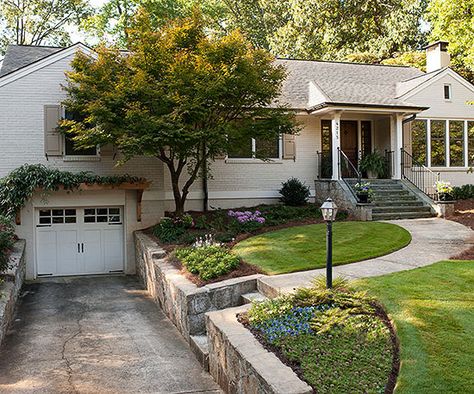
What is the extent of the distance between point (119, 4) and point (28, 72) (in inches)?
622

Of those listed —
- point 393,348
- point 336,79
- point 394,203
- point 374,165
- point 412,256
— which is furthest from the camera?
point 336,79

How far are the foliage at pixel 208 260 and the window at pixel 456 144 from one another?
1177 cm

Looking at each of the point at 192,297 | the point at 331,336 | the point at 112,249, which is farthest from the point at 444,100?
the point at 331,336

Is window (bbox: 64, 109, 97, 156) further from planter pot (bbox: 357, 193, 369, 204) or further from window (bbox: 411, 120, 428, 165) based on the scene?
window (bbox: 411, 120, 428, 165)

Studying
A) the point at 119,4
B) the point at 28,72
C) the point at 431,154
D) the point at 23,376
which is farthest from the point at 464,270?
the point at 119,4

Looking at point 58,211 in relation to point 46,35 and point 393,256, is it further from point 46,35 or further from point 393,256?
point 46,35

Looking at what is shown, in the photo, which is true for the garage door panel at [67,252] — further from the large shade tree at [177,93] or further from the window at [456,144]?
the window at [456,144]

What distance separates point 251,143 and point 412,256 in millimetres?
7050

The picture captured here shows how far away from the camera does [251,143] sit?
14742 millimetres

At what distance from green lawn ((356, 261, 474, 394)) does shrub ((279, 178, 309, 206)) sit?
7660 mm

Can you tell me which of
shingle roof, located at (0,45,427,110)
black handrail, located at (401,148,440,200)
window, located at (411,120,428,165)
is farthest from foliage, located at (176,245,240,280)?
window, located at (411,120,428,165)

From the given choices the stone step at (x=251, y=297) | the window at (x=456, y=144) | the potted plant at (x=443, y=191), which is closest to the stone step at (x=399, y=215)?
the potted plant at (x=443, y=191)

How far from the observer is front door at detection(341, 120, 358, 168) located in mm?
17188

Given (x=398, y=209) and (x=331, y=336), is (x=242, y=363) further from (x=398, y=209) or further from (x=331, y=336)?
(x=398, y=209)
